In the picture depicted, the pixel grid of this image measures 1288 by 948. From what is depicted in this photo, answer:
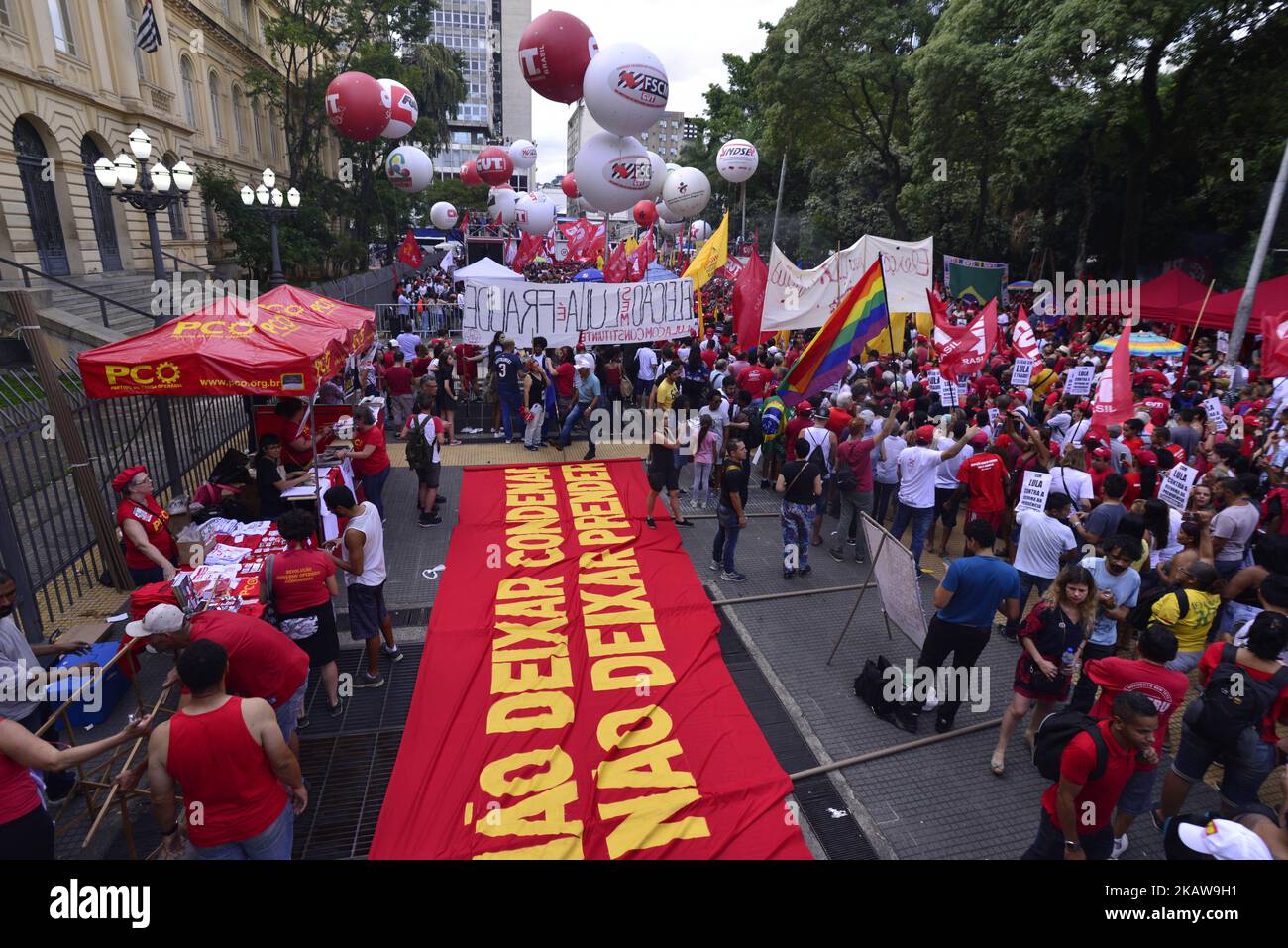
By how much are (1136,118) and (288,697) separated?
2763 centimetres

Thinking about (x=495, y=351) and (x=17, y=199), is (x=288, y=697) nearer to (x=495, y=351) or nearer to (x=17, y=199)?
(x=495, y=351)

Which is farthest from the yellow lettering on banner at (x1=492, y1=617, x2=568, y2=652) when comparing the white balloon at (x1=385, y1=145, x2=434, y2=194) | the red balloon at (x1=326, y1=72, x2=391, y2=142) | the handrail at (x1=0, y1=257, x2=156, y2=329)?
the white balloon at (x1=385, y1=145, x2=434, y2=194)

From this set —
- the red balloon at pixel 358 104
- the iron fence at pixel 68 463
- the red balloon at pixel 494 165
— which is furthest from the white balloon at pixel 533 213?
the iron fence at pixel 68 463

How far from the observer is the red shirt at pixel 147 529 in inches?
244

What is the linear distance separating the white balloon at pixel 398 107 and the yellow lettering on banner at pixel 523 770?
16.4 meters

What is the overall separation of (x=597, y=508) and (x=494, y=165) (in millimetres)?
21173

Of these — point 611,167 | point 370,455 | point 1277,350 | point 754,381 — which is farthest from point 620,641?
point 1277,350

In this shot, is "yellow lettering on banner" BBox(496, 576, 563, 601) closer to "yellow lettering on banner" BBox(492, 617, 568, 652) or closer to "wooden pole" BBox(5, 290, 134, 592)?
"yellow lettering on banner" BBox(492, 617, 568, 652)

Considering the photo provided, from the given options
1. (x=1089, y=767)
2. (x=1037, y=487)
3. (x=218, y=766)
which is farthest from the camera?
(x=1037, y=487)

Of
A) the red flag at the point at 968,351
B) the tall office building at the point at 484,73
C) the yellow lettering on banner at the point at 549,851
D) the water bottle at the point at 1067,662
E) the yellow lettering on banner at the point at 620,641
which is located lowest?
the yellow lettering on banner at the point at 549,851

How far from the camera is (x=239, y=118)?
32.9 m

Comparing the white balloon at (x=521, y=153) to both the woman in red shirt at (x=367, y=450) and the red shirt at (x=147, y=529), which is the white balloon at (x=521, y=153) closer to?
the woman in red shirt at (x=367, y=450)

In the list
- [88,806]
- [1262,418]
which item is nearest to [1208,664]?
[88,806]

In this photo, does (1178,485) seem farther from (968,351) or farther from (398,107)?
(398,107)
